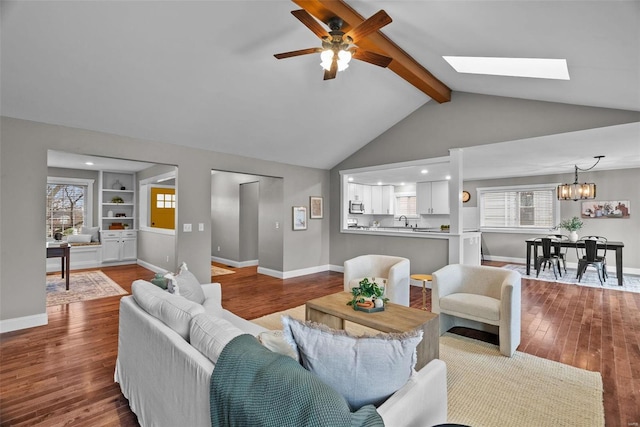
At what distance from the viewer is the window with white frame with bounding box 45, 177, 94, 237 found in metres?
7.61

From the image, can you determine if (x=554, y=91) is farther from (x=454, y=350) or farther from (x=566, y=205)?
(x=566, y=205)

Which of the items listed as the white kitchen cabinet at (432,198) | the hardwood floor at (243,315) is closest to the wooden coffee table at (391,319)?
the hardwood floor at (243,315)

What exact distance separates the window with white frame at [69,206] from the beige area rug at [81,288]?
1878mm

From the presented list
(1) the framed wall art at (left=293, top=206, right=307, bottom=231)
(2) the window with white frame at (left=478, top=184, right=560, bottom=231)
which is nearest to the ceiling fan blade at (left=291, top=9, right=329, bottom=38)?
(1) the framed wall art at (left=293, top=206, right=307, bottom=231)

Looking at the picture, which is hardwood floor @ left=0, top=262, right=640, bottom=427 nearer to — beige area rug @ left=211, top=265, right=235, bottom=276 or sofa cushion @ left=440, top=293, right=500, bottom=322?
sofa cushion @ left=440, top=293, right=500, bottom=322

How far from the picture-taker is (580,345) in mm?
3137

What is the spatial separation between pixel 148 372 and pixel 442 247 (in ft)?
15.7

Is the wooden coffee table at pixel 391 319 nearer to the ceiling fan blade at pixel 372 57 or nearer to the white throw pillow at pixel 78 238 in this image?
the ceiling fan blade at pixel 372 57

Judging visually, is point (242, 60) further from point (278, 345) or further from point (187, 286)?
point (278, 345)

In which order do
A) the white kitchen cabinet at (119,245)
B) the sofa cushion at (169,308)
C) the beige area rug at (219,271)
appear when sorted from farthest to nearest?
the white kitchen cabinet at (119,245) → the beige area rug at (219,271) → the sofa cushion at (169,308)

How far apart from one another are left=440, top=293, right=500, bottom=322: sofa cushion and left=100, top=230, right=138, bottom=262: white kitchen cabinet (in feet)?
25.1

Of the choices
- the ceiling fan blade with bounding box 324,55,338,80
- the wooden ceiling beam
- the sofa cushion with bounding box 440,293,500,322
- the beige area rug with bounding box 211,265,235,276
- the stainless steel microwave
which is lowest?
the beige area rug with bounding box 211,265,235,276

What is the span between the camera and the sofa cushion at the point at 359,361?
3.90 ft

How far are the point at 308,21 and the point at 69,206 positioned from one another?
8.44 meters
